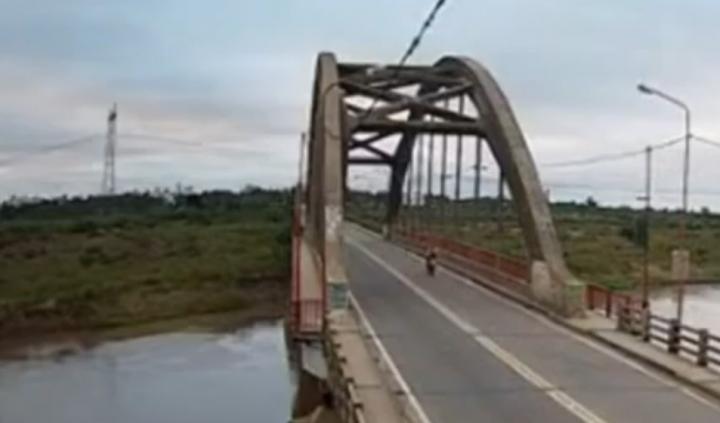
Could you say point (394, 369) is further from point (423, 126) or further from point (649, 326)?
point (423, 126)

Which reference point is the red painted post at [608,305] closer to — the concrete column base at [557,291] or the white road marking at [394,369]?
the concrete column base at [557,291]

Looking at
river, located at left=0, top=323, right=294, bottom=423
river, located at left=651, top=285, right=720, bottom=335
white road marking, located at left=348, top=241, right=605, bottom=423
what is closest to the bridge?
white road marking, located at left=348, top=241, right=605, bottom=423

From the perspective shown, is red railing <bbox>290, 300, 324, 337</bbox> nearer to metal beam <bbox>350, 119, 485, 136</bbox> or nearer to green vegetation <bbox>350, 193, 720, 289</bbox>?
metal beam <bbox>350, 119, 485, 136</bbox>

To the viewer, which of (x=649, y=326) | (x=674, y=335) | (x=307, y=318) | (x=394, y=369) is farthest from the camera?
(x=307, y=318)

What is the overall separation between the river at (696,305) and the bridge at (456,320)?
38.3 feet

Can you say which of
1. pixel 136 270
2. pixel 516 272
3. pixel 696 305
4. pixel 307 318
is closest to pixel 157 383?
pixel 307 318

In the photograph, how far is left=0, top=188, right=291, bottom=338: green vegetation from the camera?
6022 centimetres

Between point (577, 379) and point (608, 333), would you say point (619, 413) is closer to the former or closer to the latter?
point (577, 379)

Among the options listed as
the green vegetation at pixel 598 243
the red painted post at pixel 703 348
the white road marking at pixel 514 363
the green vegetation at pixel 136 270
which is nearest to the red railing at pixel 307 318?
the white road marking at pixel 514 363

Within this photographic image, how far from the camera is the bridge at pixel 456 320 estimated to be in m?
19.2

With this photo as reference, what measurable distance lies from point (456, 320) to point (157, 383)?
13.4m

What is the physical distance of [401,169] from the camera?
85.9 m

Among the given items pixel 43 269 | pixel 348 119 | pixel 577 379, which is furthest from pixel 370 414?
pixel 43 269

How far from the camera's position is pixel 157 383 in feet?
129
